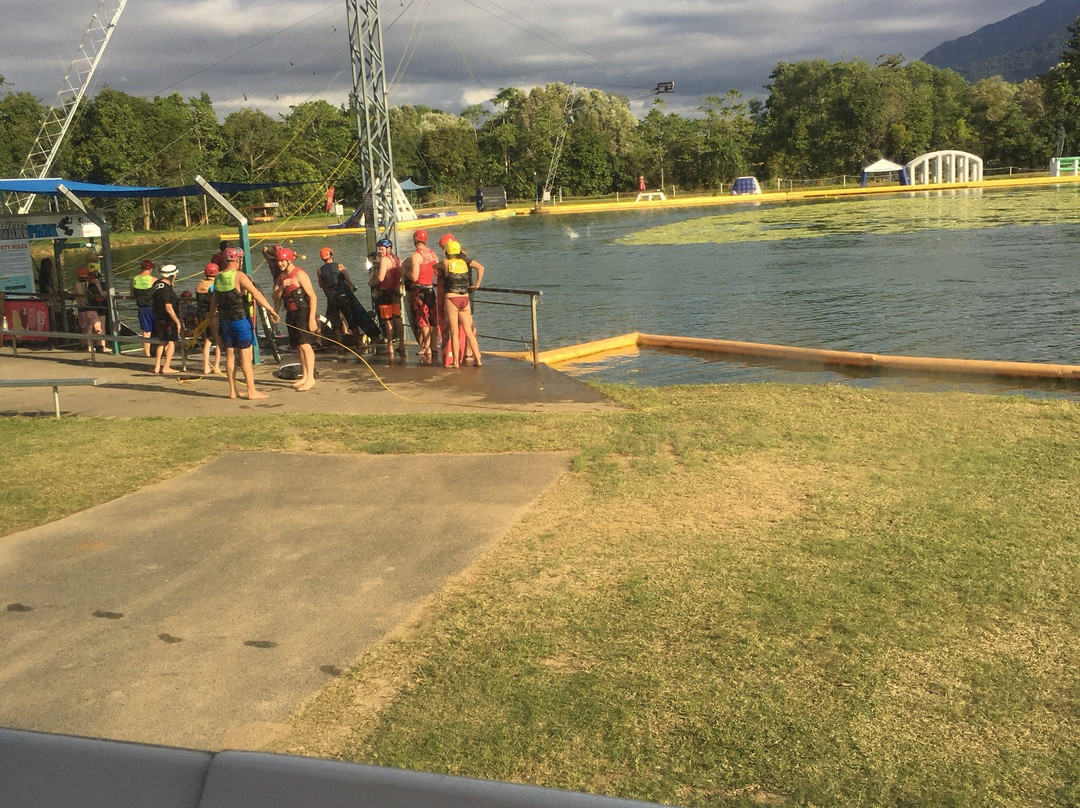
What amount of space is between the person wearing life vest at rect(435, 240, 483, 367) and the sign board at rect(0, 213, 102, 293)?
5.96 metres

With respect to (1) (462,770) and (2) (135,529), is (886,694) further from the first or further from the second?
(2) (135,529)

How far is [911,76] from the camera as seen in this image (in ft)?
335

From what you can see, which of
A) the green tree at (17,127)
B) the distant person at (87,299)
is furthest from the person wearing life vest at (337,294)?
the green tree at (17,127)

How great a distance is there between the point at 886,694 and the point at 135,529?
4924mm

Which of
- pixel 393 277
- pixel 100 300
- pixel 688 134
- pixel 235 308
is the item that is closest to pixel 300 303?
pixel 235 308

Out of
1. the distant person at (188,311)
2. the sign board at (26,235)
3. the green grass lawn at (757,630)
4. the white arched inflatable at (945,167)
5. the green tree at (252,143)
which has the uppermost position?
the green tree at (252,143)

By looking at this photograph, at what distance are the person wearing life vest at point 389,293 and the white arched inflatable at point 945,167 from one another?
63573 millimetres

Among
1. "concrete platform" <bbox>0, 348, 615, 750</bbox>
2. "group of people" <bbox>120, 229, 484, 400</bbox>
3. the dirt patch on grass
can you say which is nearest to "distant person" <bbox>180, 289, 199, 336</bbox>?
"group of people" <bbox>120, 229, 484, 400</bbox>

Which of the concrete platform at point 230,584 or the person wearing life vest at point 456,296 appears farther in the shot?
the person wearing life vest at point 456,296

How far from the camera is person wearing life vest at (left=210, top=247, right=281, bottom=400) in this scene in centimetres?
1127

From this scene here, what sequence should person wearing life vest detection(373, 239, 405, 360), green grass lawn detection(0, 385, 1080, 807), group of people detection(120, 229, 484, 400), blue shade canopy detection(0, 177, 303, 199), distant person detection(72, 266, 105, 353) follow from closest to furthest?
green grass lawn detection(0, 385, 1080, 807)
group of people detection(120, 229, 484, 400)
person wearing life vest detection(373, 239, 405, 360)
blue shade canopy detection(0, 177, 303, 199)
distant person detection(72, 266, 105, 353)

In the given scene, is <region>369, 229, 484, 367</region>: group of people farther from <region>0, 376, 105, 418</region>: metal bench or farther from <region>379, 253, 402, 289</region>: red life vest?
<region>0, 376, 105, 418</region>: metal bench

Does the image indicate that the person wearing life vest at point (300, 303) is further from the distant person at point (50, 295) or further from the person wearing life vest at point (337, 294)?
the distant person at point (50, 295)

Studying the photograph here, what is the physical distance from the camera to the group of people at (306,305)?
11.5m
